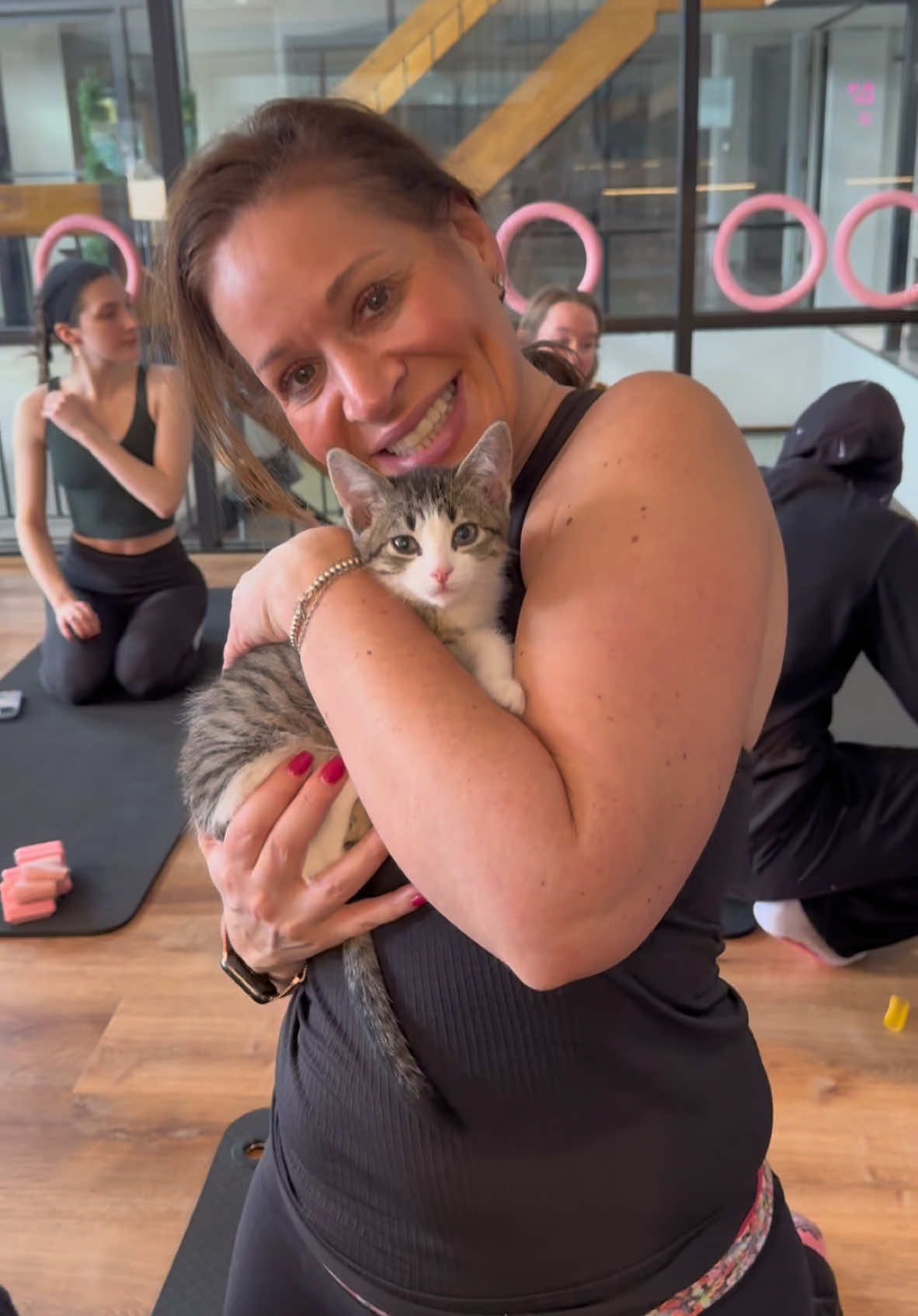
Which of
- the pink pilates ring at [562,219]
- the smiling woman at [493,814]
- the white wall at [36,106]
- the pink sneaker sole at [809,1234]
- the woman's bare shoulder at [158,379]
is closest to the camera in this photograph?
the smiling woman at [493,814]

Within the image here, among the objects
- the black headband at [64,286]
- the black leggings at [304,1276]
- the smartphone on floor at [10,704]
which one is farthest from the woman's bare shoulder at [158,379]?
the black leggings at [304,1276]

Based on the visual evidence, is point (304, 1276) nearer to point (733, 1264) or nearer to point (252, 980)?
point (252, 980)

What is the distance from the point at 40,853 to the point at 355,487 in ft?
6.06

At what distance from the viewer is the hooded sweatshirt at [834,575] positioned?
2115 millimetres

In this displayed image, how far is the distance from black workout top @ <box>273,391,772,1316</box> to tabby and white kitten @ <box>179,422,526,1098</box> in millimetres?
201

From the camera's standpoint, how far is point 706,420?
0.95 metres

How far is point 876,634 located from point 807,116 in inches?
164

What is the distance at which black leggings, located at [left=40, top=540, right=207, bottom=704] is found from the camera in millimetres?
3701

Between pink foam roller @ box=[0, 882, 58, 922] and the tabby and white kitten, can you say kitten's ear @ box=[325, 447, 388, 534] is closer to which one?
the tabby and white kitten

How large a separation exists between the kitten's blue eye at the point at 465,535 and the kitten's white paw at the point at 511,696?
31 cm

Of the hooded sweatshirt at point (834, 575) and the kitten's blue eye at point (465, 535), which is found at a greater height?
the kitten's blue eye at point (465, 535)

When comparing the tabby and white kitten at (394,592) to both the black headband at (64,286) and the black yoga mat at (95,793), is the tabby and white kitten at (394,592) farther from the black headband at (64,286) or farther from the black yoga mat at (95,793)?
the black headband at (64,286)

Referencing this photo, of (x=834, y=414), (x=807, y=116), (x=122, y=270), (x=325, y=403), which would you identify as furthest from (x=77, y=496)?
(x=807, y=116)

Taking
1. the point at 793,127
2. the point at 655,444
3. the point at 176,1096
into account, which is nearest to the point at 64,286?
the point at 176,1096
